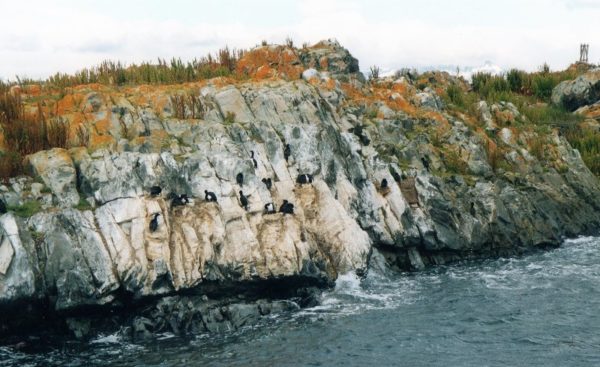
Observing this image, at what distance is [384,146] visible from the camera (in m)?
34.5

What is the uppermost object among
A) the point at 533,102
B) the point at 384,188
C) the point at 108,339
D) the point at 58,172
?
the point at 533,102

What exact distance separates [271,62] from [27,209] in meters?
19.6

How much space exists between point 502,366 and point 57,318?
48.7 feet

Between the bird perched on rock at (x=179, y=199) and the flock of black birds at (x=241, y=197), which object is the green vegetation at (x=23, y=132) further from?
the bird perched on rock at (x=179, y=199)

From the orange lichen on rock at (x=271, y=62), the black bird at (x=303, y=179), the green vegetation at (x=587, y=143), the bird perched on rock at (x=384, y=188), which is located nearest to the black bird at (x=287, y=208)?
the black bird at (x=303, y=179)

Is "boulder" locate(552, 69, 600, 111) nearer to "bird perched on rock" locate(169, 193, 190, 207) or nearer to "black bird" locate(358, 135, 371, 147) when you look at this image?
"black bird" locate(358, 135, 371, 147)

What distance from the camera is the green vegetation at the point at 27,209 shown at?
2327 centimetres

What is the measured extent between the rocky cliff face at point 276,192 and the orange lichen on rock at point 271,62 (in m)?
1.57

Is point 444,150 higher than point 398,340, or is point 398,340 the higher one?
point 444,150

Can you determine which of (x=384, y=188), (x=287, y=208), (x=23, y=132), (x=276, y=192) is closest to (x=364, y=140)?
(x=384, y=188)

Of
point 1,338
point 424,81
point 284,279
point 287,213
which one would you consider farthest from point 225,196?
point 424,81

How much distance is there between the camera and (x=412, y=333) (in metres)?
21.8

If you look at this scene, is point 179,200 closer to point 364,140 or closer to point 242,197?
point 242,197

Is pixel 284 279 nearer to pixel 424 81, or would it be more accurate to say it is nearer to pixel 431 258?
pixel 431 258
